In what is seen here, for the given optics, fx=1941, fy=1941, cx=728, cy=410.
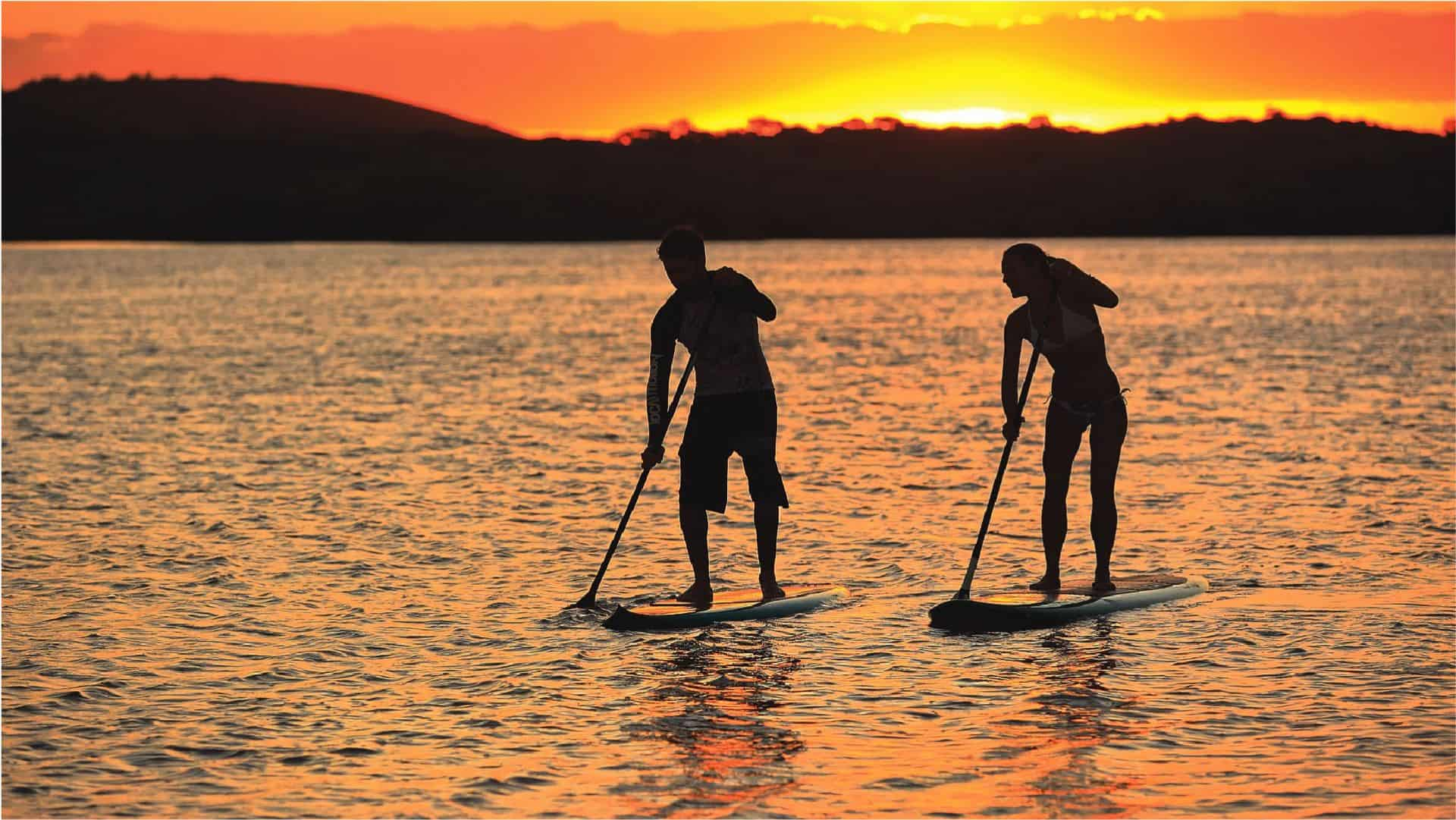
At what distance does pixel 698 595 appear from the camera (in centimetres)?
1109

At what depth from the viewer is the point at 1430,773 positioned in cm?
771

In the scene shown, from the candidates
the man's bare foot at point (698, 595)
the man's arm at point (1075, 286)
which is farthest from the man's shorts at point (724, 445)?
the man's arm at point (1075, 286)

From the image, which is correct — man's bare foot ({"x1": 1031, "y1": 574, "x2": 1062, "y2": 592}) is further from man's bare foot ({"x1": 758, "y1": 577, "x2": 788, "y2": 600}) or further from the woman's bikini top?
man's bare foot ({"x1": 758, "y1": 577, "x2": 788, "y2": 600})

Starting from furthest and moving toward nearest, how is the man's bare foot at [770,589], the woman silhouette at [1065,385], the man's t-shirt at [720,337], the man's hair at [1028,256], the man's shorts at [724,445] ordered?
the man's bare foot at [770,589], the man's shorts at [724,445], the man's t-shirt at [720,337], the woman silhouette at [1065,385], the man's hair at [1028,256]

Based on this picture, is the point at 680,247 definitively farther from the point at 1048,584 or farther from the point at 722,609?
the point at 1048,584

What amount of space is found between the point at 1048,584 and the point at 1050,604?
1.77ft

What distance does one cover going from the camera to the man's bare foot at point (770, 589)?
442 inches

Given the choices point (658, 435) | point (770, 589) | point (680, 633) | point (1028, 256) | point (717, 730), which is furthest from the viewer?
point (770, 589)

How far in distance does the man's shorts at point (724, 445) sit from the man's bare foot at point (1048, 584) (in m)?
1.60

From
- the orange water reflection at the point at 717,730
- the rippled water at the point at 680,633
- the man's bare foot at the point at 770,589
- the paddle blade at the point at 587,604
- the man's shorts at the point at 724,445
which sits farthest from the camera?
the paddle blade at the point at 587,604

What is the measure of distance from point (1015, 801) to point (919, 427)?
16010 mm

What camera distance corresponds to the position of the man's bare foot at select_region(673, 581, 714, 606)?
1106 centimetres

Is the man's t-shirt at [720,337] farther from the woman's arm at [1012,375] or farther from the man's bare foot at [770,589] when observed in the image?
the woman's arm at [1012,375]

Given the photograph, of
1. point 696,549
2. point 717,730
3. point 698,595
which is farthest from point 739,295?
point 717,730
